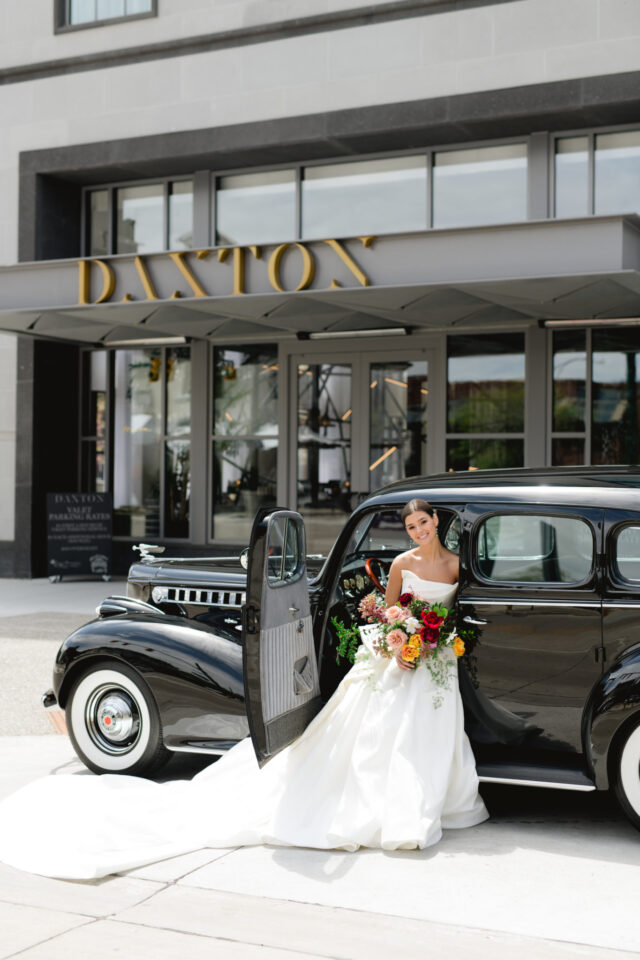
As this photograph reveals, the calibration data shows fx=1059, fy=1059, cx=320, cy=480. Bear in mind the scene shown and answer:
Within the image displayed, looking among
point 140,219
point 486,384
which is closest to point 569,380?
point 486,384

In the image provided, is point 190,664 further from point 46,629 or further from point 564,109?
point 564,109

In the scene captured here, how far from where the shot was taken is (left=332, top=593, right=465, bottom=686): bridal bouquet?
194 inches

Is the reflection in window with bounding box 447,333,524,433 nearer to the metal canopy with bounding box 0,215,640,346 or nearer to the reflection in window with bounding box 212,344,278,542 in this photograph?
the metal canopy with bounding box 0,215,640,346

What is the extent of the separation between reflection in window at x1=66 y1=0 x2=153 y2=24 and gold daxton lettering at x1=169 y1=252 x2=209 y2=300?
506 centimetres

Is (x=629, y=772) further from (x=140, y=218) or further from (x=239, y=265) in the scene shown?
(x=140, y=218)

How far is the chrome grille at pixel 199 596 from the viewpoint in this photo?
6242 millimetres

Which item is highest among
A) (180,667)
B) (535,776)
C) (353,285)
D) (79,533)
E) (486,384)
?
(353,285)

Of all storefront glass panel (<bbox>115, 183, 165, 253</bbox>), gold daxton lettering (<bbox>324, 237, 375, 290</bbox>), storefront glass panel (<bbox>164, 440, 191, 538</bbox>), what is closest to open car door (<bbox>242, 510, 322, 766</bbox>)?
gold daxton lettering (<bbox>324, 237, 375, 290</bbox>)

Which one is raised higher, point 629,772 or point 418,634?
point 418,634

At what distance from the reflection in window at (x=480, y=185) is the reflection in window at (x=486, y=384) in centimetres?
156

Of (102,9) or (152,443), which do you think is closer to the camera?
(102,9)

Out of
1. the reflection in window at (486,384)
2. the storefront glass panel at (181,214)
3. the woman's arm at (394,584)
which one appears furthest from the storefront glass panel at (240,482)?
the woman's arm at (394,584)

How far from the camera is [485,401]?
13828 mm

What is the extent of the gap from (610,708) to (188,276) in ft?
28.6
